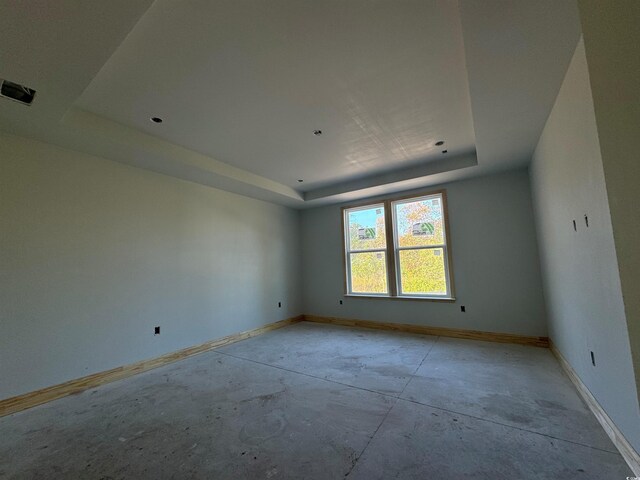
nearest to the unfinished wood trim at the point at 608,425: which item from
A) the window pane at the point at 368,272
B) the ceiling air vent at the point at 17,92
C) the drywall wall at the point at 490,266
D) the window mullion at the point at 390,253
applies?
the drywall wall at the point at 490,266

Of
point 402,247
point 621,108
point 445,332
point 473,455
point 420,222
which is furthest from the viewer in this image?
point 402,247

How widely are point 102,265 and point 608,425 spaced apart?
188 inches

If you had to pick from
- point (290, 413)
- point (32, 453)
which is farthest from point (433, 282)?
point (32, 453)

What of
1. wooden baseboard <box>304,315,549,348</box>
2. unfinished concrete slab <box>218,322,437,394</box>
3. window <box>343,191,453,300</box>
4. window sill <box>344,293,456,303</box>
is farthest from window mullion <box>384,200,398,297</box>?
unfinished concrete slab <box>218,322,437,394</box>

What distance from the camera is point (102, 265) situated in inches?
120

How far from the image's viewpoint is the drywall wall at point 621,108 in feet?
2.83

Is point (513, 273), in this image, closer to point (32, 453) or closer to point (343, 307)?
point (343, 307)

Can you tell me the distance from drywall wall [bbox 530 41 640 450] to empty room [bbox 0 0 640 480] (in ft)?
0.09

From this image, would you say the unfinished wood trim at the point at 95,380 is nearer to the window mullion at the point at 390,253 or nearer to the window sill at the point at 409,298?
the window sill at the point at 409,298

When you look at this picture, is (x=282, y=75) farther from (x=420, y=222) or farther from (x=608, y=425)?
(x=420, y=222)

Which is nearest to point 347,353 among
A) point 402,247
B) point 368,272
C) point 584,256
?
point 368,272

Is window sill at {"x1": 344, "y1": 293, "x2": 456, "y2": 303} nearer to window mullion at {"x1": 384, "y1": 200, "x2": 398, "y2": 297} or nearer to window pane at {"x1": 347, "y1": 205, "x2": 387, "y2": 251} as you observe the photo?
window mullion at {"x1": 384, "y1": 200, "x2": 398, "y2": 297}

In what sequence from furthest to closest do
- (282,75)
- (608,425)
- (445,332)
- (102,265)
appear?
(445,332), (102,265), (282,75), (608,425)

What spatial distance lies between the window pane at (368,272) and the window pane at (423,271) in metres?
0.38
